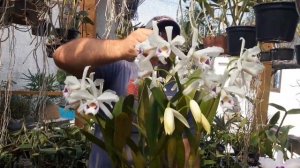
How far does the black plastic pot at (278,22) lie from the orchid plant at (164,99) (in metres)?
0.77

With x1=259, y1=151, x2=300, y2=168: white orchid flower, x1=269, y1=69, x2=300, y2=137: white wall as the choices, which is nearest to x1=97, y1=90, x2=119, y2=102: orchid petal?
x1=259, y1=151, x2=300, y2=168: white orchid flower

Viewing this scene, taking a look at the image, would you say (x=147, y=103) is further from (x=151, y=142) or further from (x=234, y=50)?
(x=234, y=50)

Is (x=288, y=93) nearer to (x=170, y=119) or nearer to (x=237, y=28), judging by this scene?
(x=237, y=28)

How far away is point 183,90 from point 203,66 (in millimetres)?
58

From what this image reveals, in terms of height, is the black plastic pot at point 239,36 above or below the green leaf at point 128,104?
above

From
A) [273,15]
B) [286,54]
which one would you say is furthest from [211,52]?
[286,54]

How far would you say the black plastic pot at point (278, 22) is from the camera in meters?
1.33

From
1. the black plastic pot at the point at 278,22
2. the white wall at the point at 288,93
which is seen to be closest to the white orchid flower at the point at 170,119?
the black plastic pot at the point at 278,22

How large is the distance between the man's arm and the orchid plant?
62 millimetres

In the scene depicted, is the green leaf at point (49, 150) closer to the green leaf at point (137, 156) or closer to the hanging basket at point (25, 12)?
the hanging basket at point (25, 12)

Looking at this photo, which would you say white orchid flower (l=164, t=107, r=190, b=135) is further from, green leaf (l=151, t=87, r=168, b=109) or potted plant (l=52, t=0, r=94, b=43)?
potted plant (l=52, t=0, r=94, b=43)

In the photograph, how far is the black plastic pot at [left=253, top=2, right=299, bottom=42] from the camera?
1328mm

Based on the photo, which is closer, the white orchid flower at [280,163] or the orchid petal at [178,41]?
the orchid petal at [178,41]

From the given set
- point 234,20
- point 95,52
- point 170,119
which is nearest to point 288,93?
point 234,20
